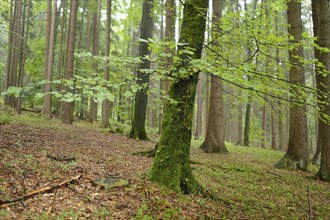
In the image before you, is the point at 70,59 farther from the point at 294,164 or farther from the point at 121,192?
the point at 294,164

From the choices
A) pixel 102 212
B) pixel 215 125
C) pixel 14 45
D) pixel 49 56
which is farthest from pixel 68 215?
pixel 14 45

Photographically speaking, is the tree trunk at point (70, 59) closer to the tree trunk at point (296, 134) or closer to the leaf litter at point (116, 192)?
the leaf litter at point (116, 192)

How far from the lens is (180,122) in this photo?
5.55m

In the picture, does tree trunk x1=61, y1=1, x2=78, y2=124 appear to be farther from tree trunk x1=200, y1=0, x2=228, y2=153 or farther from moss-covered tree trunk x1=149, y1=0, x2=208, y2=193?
moss-covered tree trunk x1=149, y1=0, x2=208, y2=193

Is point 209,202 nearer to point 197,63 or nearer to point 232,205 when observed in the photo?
point 232,205

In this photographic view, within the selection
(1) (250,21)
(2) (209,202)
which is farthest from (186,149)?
(1) (250,21)

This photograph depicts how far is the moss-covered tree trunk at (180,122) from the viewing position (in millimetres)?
5516

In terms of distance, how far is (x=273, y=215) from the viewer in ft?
18.5

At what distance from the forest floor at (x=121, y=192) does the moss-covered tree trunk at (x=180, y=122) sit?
0.30 meters

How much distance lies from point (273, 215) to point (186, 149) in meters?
2.30

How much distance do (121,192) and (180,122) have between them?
5.92ft

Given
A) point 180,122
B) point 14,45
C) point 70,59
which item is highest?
point 14,45

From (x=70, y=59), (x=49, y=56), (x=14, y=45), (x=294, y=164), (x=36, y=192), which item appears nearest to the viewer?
(x=36, y=192)

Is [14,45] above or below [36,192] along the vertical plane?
above
